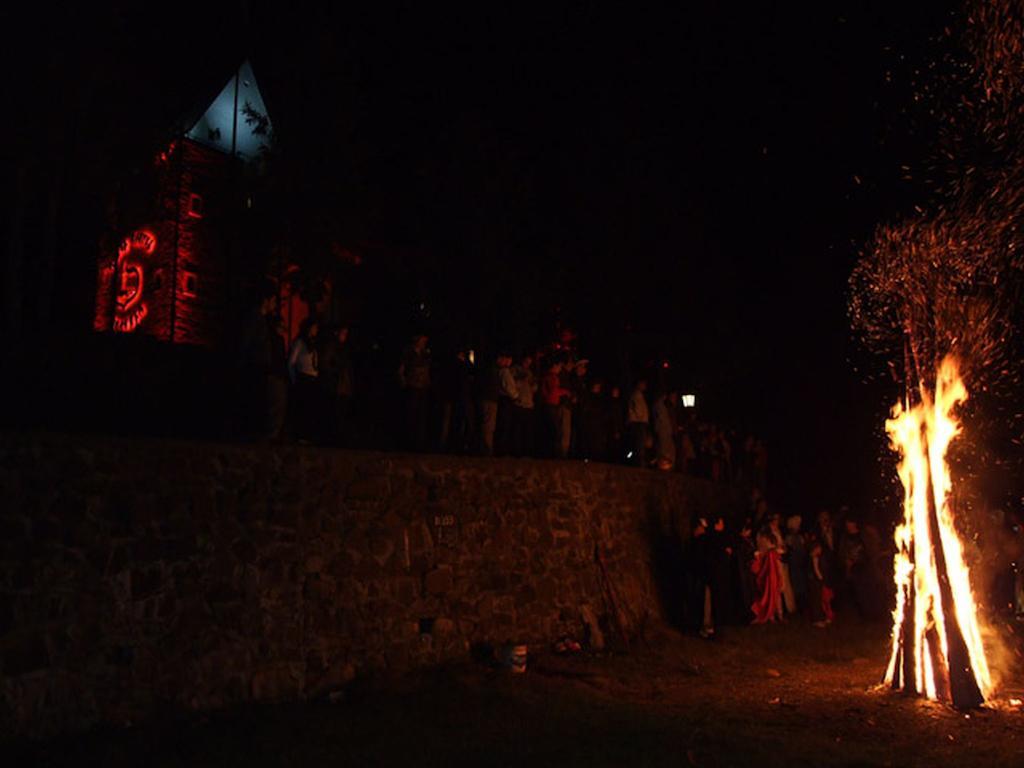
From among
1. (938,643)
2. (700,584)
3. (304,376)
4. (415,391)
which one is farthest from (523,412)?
(938,643)

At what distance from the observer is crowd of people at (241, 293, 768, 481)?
43.4 feet

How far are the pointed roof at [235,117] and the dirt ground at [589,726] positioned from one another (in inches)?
458

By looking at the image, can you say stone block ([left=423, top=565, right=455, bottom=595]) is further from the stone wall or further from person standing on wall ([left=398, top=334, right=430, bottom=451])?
person standing on wall ([left=398, top=334, right=430, bottom=451])

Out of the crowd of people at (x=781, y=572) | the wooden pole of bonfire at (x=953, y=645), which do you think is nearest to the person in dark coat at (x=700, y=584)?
the crowd of people at (x=781, y=572)

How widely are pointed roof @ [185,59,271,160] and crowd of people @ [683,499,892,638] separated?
10842 millimetres

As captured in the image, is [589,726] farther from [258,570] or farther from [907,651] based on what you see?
[907,651]

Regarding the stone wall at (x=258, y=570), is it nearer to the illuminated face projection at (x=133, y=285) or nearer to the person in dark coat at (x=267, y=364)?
the person in dark coat at (x=267, y=364)

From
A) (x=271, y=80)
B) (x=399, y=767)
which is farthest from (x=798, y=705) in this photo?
(x=271, y=80)

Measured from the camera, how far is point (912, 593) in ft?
38.3

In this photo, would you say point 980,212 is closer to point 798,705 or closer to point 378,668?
point 798,705

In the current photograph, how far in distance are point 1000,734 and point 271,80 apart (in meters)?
14.5

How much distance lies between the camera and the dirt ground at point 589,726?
8734mm

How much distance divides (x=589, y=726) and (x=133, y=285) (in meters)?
12.7

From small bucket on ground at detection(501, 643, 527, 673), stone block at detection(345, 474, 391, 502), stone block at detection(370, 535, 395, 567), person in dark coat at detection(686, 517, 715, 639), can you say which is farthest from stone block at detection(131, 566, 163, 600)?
person in dark coat at detection(686, 517, 715, 639)
